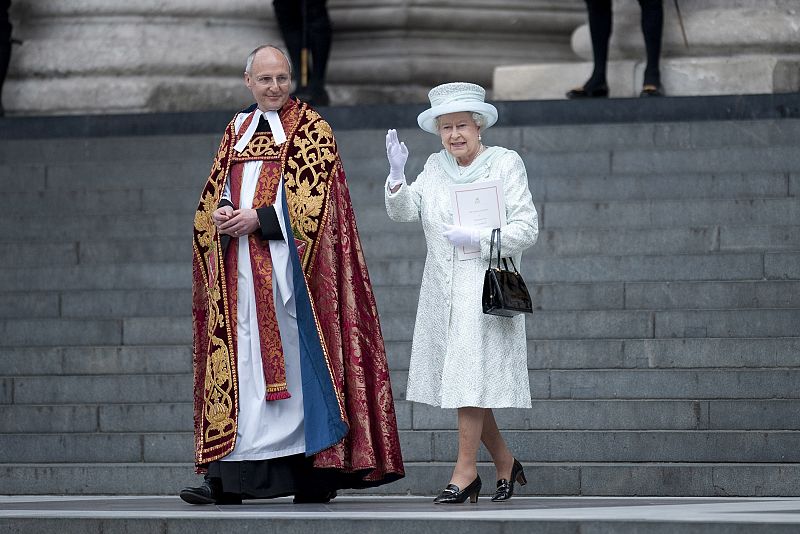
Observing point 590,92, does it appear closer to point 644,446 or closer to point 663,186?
point 663,186

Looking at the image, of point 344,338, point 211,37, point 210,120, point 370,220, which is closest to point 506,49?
point 211,37

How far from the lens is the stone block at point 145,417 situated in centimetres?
1033

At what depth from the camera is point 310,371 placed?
8.70 meters

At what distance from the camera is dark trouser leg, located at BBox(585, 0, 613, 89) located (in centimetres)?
1435

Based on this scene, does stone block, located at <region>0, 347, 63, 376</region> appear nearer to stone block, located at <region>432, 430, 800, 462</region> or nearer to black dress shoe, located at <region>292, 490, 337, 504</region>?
stone block, located at <region>432, 430, 800, 462</region>

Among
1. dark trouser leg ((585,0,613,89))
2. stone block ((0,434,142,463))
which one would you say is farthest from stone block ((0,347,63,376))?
dark trouser leg ((585,0,613,89))

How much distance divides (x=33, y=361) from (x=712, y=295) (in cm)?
358

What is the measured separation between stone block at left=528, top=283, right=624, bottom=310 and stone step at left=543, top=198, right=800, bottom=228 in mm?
949

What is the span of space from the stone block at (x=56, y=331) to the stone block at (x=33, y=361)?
0.88 ft

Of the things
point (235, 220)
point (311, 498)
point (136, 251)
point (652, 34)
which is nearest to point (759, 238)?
point (652, 34)

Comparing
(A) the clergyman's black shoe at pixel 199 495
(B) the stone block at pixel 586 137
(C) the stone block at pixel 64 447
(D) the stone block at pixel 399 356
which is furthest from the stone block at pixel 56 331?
(B) the stone block at pixel 586 137

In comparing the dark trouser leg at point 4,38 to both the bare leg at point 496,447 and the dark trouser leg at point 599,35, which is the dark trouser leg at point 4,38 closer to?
the dark trouser leg at point 599,35

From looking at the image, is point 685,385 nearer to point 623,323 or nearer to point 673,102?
point 623,323

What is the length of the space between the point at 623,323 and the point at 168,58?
632 cm
